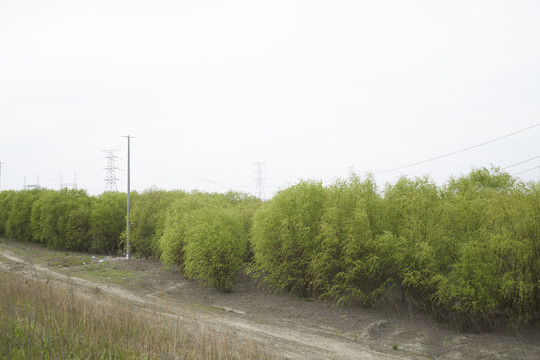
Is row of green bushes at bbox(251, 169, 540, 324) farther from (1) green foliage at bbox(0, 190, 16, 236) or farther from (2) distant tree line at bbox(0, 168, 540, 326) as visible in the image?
(1) green foliage at bbox(0, 190, 16, 236)

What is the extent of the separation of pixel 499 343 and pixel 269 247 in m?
11.1

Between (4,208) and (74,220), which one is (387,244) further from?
(4,208)

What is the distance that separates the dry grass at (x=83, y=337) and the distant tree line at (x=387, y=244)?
11023mm

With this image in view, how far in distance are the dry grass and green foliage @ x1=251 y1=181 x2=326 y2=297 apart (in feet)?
39.2

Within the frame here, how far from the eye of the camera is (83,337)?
604 cm

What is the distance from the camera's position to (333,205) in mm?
18609

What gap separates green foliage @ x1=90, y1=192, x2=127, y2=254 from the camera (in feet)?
129

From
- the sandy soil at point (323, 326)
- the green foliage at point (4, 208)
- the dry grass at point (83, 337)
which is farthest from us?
the green foliage at point (4, 208)

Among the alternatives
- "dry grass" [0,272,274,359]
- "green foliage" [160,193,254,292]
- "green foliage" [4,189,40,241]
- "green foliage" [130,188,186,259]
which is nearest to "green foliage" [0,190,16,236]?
→ "green foliage" [4,189,40,241]

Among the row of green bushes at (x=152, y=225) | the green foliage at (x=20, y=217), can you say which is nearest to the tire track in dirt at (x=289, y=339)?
the row of green bushes at (x=152, y=225)

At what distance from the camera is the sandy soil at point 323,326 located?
1229 cm

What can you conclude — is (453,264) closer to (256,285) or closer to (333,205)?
(333,205)

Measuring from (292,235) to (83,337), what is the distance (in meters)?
13.9

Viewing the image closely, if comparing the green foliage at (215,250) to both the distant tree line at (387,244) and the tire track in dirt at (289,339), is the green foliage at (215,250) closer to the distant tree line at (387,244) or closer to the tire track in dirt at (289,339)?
the distant tree line at (387,244)
